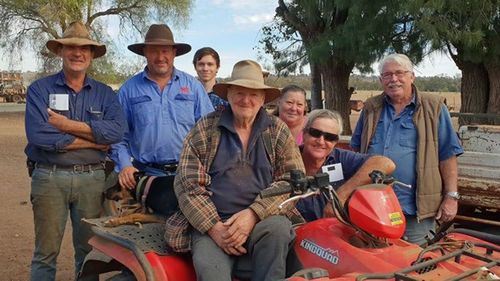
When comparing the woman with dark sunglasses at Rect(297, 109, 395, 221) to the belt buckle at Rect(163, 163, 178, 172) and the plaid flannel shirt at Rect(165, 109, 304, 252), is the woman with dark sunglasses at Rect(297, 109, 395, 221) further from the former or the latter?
the belt buckle at Rect(163, 163, 178, 172)

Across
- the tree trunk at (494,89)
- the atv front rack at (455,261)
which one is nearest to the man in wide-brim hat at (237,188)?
the atv front rack at (455,261)

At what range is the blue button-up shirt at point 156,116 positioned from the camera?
462 centimetres

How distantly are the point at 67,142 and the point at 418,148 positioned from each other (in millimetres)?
2400

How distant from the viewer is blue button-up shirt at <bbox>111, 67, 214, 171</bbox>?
4617 millimetres

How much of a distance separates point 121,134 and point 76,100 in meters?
0.44

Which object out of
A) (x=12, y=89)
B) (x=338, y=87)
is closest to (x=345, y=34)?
(x=338, y=87)

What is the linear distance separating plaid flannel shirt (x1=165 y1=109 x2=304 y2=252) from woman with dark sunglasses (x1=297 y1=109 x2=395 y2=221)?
259 mm

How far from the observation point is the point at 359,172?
3785 millimetres

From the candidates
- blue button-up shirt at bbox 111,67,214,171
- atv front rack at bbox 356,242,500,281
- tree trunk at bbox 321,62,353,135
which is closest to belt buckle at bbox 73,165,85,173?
blue button-up shirt at bbox 111,67,214,171

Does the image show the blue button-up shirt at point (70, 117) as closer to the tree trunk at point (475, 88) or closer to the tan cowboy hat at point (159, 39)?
the tan cowboy hat at point (159, 39)

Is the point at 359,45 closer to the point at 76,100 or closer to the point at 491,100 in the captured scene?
the point at 491,100

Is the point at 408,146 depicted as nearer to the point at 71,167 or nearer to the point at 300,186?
the point at 300,186

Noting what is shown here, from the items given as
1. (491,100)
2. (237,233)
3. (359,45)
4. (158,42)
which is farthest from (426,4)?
(237,233)

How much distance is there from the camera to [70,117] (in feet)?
Result: 15.0
